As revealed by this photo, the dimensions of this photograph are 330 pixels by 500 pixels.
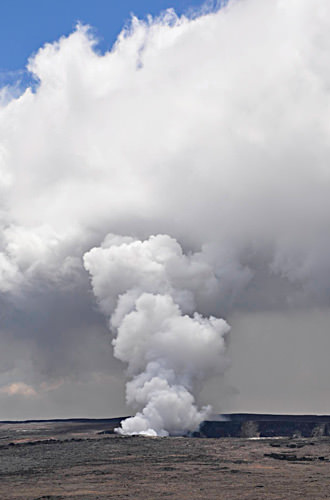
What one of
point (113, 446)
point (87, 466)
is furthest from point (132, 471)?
point (113, 446)

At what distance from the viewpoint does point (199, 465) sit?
76.6 metres

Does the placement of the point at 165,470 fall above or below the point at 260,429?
below

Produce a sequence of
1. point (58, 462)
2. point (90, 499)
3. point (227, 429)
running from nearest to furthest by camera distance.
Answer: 1. point (90, 499)
2. point (58, 462)
3. point (227, 429)

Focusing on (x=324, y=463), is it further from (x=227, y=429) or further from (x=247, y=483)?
(x=227, y=429)

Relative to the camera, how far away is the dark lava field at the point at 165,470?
55625 millimetres

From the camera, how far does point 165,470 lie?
72.0 meters

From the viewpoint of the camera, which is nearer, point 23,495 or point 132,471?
point 23,495

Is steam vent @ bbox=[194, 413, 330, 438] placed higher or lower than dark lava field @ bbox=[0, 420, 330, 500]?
higher

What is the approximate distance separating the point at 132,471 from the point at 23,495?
1911 cm

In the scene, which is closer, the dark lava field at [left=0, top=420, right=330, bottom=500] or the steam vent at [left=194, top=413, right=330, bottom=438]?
the dark lava field at [left=0, top=420, right=330, bottom=500]

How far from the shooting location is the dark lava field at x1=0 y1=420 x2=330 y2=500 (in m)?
55.6

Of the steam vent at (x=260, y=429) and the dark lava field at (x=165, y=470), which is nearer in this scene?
the dark lava field at (x=165, y=470)

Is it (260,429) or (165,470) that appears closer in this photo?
(165,470)

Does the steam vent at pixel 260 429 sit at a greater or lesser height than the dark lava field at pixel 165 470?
greater
